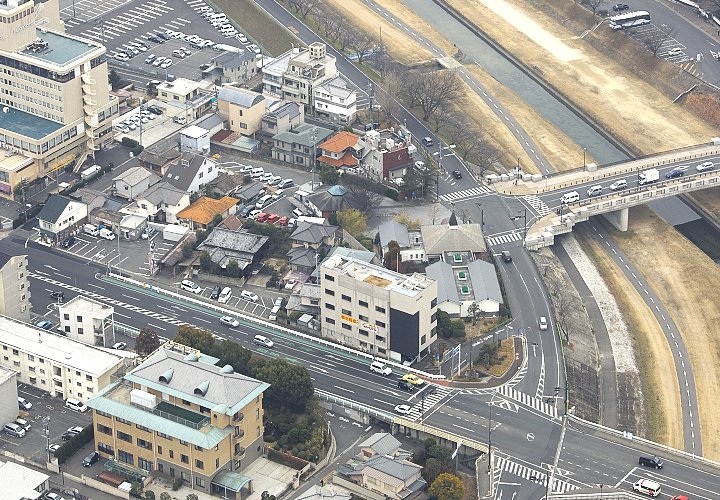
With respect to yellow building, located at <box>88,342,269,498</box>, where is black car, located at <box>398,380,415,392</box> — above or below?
below

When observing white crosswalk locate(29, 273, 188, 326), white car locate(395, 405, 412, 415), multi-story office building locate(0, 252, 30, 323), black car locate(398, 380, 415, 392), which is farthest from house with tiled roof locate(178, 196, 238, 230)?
white car locate(395, 405, 412, 415)

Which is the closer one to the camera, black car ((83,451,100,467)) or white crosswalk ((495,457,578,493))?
white crosswalk ((495,457,578,493))

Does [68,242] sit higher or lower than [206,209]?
lower

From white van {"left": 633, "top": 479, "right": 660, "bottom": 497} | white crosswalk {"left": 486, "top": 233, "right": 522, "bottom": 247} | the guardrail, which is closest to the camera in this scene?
white van {"left": 633, "top": 479, "right": 660, "bottom": 497}

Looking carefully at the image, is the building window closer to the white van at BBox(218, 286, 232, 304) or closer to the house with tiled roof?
the white van at BBox(218, 286, 232, 304)

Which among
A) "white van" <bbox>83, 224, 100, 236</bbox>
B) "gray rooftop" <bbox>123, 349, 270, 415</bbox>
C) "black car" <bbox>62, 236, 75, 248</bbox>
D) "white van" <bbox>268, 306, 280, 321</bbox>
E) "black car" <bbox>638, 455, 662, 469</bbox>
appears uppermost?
"gray rooftop" <bbox>123, 349, 270, 415</bbox>

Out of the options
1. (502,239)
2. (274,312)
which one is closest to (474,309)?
(502,239)

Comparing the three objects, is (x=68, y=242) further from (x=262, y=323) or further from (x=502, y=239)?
(x=502, y=239)
